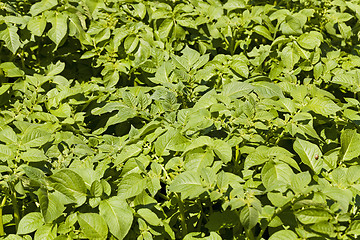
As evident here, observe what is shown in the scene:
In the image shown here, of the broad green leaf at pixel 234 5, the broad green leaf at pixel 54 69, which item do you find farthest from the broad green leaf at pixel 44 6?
the broad green leaf at pixel 234 5

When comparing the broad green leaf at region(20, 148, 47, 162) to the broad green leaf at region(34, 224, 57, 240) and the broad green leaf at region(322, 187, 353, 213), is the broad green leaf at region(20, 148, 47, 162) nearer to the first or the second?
the broad green leaf at region(34, 224, 57, 240)

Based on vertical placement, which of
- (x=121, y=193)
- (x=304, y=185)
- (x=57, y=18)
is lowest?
(x=121, y=193)

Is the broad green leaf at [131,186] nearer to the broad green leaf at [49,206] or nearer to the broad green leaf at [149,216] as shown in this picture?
the broad green leaf at [149,216]

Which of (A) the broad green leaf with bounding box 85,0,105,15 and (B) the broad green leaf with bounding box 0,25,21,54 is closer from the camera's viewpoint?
(B) the broad green leaf with bounding box 0,25,21,54

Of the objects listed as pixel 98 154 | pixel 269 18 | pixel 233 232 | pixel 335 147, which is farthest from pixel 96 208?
pixel 269 18

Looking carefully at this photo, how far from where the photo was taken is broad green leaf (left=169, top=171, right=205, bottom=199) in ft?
5.94

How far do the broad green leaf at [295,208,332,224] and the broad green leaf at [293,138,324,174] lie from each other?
369 mm

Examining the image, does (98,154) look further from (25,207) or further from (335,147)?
(335,147)

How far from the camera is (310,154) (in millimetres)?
2107

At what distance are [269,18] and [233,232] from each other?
1.77 m

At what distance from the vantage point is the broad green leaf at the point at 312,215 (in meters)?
1.68

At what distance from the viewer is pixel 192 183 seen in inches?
73.1

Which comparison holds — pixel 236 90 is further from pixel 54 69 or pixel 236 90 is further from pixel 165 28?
pixel 54 69

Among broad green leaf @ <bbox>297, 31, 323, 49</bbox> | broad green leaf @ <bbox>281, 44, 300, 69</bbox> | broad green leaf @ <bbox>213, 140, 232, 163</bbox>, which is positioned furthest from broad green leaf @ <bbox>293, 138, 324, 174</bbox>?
broad green leaf @ <bbox>297, 31, 323, 49</bbox>
